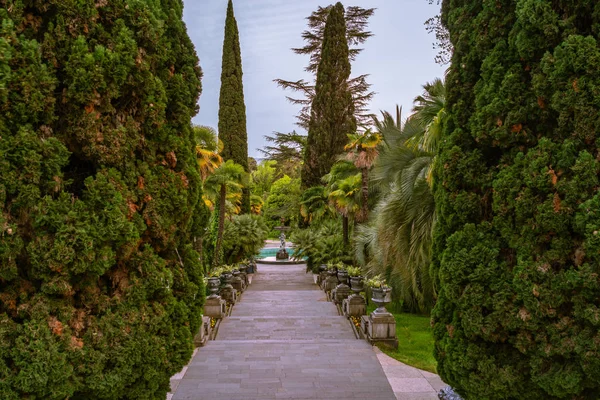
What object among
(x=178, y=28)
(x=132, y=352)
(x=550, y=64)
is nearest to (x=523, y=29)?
(x=550, y=64)

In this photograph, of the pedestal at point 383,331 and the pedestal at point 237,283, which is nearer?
the pedestal at point 383,331

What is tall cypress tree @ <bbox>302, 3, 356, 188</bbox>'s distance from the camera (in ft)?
83.7

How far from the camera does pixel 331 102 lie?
2569cm

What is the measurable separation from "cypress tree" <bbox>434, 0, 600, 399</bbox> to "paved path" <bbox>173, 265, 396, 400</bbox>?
213 centimetres

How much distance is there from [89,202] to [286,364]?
4838 mm

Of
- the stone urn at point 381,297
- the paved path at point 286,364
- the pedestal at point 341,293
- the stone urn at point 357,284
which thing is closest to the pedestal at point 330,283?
the pedestal at point 341,293

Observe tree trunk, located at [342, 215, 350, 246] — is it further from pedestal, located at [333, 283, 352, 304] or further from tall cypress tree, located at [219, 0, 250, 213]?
tall cypress tree, located at [219, 0, 250, 213]

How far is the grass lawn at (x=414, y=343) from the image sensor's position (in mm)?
7488

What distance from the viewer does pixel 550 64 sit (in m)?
3.52

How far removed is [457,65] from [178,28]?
305cm

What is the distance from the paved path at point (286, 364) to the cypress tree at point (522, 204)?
213 centimetres

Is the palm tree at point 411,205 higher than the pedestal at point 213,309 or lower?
higher

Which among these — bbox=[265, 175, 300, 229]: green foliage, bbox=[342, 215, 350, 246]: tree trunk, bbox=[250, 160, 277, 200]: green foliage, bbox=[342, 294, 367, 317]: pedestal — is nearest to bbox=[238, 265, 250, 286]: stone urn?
bbox=[342, 215, 350, 246]: tree trunk

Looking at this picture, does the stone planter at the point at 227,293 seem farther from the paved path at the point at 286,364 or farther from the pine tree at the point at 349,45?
the pine tree at the point at 349,45
